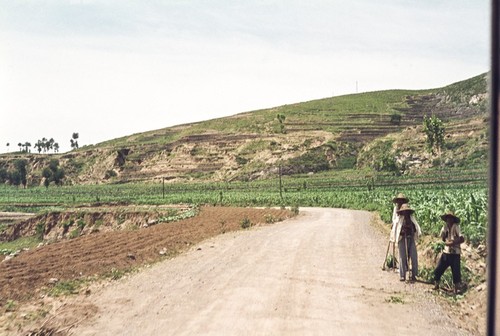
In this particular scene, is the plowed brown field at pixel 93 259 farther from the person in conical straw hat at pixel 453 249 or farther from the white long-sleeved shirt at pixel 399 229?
the person in conical straw hat at pixel 453 249

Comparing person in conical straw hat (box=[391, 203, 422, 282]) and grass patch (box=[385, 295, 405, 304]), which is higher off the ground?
person in conical straw hat (box=[391, 203, 422, 282])

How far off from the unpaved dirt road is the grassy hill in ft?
221

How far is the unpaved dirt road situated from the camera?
8.63 meters

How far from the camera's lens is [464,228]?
1436 cm

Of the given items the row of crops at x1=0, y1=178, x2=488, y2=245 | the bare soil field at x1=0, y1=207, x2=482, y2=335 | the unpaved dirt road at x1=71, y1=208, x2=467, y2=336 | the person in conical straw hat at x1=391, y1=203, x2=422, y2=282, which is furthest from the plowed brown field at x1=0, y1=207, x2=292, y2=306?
the row of crops at x1=0, y1=178, x2=488, y2=245

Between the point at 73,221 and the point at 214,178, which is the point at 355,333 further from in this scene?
the point at 214,178

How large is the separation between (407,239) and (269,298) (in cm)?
419

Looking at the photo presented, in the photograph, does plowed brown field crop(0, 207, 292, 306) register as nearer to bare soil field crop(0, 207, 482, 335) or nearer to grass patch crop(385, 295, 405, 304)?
bare soil field crop(0, 207, 482, 335)

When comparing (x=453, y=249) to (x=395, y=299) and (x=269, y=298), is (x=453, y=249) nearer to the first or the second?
(x=395, y=299)

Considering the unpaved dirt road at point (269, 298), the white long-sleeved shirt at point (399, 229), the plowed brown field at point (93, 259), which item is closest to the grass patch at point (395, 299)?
the unpaved dirt road at point (269, 298)

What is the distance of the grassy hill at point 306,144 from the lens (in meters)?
93.9

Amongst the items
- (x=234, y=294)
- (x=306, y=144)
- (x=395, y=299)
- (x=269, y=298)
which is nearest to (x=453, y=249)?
(x=395, y=299)

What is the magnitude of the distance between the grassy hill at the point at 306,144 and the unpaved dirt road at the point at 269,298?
6732 centimetres

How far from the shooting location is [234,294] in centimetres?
1111
